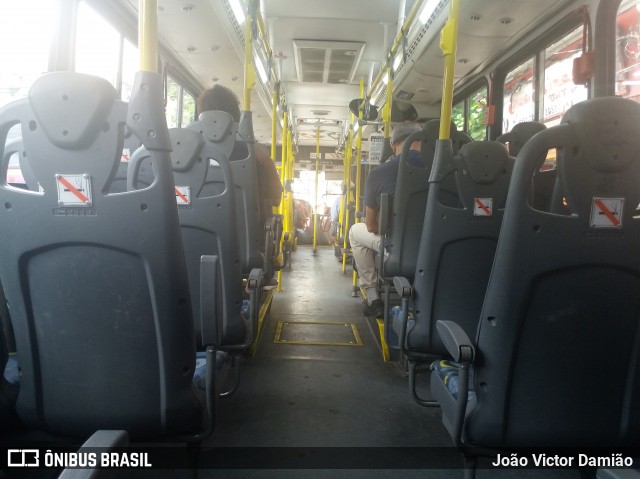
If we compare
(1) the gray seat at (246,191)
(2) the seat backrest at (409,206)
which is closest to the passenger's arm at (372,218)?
(2) the seat backrest at (409,206)

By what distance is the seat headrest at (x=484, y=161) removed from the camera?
2.08 m

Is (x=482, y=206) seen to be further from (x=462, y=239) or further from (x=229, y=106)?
(x=229, y=106)

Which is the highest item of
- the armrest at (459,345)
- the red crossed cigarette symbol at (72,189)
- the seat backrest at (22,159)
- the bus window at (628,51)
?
the bus window at (628,51)

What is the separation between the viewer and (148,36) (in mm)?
1143

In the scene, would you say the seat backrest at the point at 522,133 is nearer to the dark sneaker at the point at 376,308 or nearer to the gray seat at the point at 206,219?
the dark sneaker at the point at 376,308

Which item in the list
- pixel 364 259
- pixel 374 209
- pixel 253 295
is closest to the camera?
pixel 253 295

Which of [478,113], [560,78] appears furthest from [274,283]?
A: [478,113]

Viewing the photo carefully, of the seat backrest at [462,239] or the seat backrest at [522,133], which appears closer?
the seat backrest at [462,239]

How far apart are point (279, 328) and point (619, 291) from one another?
133 inches

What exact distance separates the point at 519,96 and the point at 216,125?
384 centimetres

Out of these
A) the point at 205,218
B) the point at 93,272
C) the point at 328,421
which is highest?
the point at 205,218

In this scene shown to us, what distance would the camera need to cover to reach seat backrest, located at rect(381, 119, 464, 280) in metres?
2.79

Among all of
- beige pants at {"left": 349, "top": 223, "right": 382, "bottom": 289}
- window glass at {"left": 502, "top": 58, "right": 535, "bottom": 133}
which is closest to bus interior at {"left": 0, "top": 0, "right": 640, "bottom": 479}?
window glass at {"left": 502, "top": 58, "right": 535, "bottom": 133}

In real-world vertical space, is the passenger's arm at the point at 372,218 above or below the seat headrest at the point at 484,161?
below
